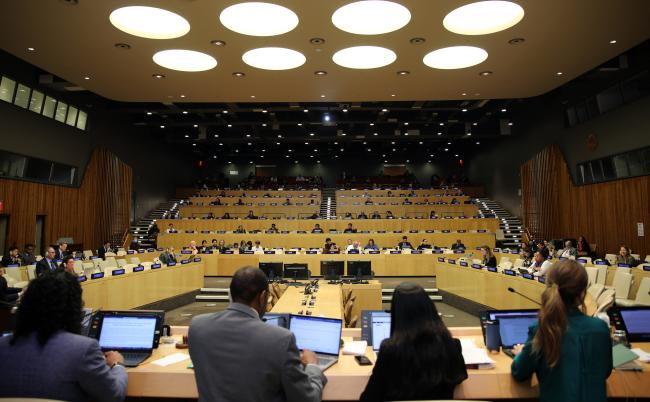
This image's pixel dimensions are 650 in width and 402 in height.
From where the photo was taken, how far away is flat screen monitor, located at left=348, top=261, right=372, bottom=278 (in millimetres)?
8188

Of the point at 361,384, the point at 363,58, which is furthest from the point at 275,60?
the point at 361,384

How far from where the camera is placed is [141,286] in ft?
27.3

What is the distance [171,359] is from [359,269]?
5.75m

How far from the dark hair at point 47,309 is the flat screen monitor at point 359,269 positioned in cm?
663

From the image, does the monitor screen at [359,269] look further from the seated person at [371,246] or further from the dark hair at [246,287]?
the dark hair at [246,287]

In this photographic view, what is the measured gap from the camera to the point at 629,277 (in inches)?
271

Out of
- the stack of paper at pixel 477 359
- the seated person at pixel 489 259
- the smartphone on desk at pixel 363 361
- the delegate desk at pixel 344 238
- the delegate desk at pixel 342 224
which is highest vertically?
the delegate desk at pixel 342 224

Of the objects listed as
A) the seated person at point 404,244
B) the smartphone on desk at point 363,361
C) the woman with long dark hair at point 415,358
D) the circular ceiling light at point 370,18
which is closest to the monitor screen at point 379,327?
the smartphone on desk at point 363,361

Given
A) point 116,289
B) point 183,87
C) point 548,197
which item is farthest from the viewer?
point 548,197

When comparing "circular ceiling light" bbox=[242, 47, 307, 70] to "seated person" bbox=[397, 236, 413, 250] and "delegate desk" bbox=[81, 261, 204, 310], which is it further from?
"seated person" bbox=[397, 236, 413, 250]

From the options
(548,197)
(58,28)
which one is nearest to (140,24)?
(58,28)

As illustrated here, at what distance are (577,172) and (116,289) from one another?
13478mm

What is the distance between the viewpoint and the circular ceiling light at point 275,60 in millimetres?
7971

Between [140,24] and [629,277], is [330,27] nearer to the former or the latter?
[140,24]
